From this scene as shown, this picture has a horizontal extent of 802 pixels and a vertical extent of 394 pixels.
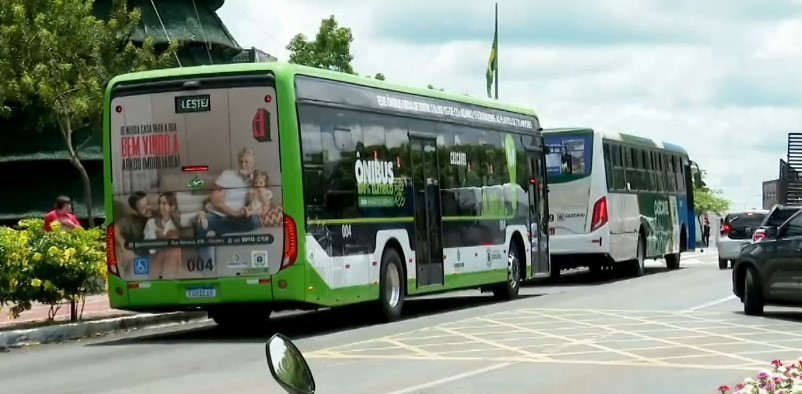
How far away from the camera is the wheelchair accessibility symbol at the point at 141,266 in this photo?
18.2 m

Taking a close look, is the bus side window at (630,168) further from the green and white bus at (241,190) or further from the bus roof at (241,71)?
the green and white bus at (241,190)

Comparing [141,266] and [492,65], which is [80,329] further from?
[492,65]

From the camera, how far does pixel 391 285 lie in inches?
806

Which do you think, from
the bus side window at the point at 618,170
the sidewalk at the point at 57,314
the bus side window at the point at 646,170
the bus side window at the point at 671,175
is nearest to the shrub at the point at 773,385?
the sidewalk at the point at 57,314

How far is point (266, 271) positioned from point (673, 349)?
500 centimetres

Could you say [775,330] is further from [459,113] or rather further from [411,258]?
[459,113]

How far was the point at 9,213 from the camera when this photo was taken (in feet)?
138

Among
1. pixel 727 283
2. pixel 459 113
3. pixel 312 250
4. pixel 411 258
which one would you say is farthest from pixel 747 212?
pixel 312 250

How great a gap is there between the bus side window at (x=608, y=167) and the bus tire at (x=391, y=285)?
1109 cm

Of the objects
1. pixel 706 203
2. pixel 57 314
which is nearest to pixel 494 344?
pixel 57 314

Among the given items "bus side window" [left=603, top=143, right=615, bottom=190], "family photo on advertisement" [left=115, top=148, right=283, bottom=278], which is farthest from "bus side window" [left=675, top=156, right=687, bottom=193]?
"family photo on advertisement" [left=115, top=148, right=283, bottom=278]

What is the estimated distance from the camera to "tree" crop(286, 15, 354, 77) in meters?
45.3

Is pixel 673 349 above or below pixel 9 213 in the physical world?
below

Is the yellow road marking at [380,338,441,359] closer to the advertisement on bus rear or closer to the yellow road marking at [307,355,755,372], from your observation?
the yellow road marking at [307,355,755,372]
